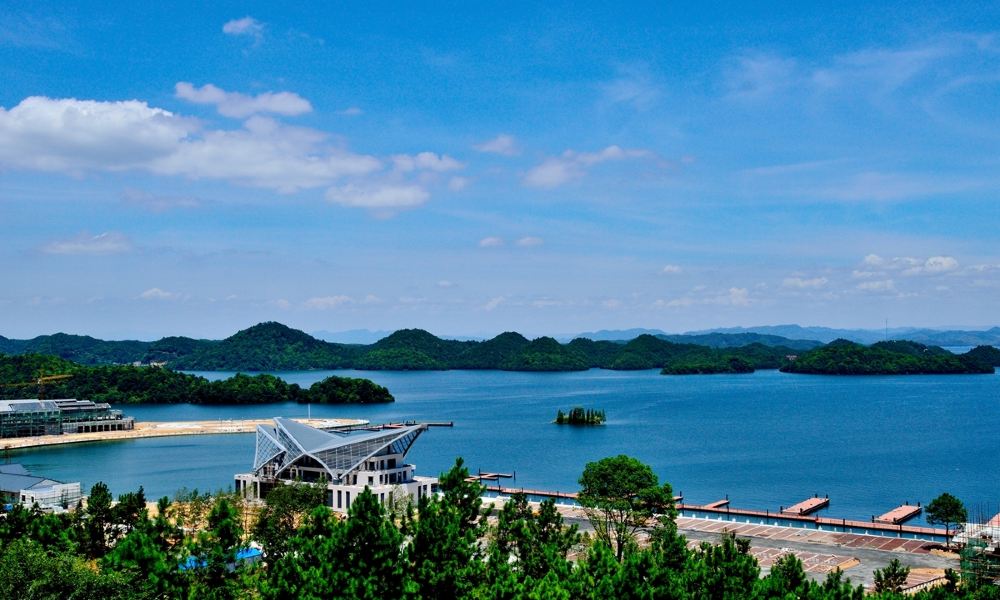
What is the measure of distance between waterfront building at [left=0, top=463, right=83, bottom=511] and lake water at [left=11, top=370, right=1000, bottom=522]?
713cm

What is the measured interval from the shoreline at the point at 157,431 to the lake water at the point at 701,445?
3298 millimetres

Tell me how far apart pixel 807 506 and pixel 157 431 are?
7028cm

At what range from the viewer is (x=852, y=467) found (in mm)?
66875

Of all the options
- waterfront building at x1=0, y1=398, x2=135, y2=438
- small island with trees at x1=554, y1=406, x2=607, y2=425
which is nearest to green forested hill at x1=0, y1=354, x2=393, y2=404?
waterfront building at x1=0, y1=398, x2=135, y2=438

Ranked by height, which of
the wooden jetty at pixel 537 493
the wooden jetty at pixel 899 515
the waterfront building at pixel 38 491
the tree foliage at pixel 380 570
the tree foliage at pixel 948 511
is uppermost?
the tree foliage at pixel 380 570

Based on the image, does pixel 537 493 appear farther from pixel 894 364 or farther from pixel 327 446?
pixel 894 364

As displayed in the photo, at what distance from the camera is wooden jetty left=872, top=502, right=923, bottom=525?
47.9 meters

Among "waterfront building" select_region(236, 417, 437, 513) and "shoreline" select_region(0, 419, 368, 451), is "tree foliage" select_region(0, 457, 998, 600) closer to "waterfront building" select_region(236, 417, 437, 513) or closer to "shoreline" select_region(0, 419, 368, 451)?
"waterfront building" select_region(236, 417, 437, 513)

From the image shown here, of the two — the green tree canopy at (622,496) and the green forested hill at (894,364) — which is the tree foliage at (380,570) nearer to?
the green tree canopy at (622,496)

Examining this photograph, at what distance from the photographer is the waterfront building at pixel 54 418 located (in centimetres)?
9212

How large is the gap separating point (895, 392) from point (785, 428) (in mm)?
56984

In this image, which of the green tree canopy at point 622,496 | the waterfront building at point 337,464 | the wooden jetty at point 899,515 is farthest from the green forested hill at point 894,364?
the green tree canopy at point 622,496

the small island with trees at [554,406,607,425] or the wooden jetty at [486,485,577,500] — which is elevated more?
the small island with trees at [554,406,607,425]

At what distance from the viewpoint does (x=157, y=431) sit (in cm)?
9531
